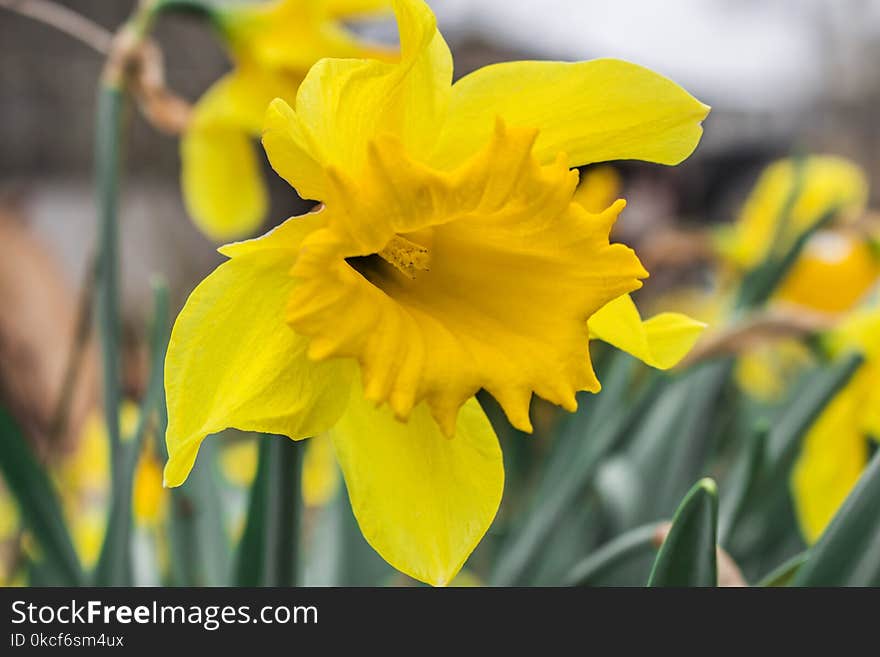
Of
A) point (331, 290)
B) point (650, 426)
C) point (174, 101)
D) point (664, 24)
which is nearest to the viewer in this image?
point (331, 290)

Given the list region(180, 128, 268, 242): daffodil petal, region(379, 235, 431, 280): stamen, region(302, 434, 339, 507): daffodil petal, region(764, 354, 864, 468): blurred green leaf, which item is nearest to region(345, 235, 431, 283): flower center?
region(379, 235, 431, 280): stamen

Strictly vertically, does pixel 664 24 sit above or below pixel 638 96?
above

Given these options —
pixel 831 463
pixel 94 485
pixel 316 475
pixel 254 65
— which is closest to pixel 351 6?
pixel 254 65

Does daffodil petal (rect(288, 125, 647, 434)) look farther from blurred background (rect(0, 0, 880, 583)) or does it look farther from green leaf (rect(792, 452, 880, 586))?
blurred background (rect(0, 0, 880, 583))

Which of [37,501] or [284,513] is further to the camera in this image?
[37,501]

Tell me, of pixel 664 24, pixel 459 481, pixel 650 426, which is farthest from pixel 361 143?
pixel 664 24

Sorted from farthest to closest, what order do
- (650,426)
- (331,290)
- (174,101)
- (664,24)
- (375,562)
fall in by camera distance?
(664,24) < (650,426) < (375,562) < (174,101) < (331,290)

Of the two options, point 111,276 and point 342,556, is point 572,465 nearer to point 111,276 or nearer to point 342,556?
point 342,556
